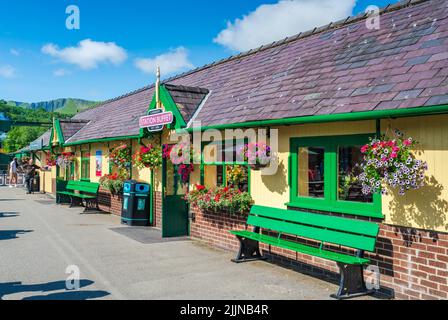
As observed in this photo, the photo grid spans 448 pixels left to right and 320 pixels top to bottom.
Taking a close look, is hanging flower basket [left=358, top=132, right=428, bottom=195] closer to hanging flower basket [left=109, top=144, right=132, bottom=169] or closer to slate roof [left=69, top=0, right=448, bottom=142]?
slate roof [left=69, top=0, right=448, bottom=142]

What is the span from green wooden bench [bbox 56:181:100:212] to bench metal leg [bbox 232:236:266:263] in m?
9.62

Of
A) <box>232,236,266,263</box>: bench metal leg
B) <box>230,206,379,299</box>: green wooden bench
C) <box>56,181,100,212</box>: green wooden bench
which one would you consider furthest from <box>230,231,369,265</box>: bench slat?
<box>56,181,100,212</box>: green wooden bench

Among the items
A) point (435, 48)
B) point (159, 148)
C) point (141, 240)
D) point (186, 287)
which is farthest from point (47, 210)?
point (435, 48)

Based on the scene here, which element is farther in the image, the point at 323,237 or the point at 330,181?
the point at 330,181

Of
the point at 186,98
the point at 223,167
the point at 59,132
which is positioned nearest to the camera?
the point at 223,167

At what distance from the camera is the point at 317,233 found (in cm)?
A: 650

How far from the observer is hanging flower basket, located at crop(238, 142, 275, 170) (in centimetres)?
770

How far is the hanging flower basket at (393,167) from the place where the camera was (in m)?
5.29

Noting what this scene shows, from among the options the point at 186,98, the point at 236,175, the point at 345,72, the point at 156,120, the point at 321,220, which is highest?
→ the point at 186,98

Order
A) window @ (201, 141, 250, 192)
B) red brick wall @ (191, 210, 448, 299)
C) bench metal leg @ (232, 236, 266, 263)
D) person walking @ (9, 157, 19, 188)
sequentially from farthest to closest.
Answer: person walking @ (9, 157, 19, 188) < window @ (201, 141, 250, 192) < bench metal leg @ (232, 236, 266, 263) < red brick wall @ (191, 210, 448, 299)

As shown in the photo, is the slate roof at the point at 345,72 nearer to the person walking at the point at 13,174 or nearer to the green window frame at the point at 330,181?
the green window frame at the point at 330,181

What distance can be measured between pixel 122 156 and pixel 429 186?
423 inches

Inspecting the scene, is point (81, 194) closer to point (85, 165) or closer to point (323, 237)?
point (85, 165)

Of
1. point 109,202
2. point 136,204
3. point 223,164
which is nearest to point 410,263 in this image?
point 223,164
